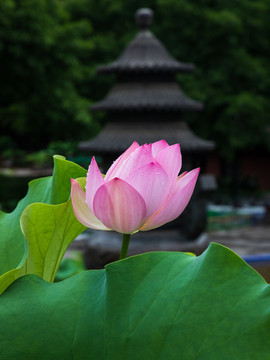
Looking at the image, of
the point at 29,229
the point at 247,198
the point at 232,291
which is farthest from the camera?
the point at 247,198

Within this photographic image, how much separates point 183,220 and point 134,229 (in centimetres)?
648

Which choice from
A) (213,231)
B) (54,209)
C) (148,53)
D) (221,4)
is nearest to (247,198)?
(213,231)

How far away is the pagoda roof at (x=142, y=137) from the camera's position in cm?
723

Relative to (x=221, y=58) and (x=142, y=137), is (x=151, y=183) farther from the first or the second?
(x=221, y=58)

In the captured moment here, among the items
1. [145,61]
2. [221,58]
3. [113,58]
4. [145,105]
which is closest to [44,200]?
[145,105]

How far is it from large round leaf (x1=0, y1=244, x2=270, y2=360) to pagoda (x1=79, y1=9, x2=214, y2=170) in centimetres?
649

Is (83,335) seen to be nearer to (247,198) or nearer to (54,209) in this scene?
(54,209)

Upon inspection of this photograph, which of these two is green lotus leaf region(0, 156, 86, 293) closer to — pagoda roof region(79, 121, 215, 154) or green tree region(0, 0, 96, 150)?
pagoda roof region(79, 121, 215, 154)

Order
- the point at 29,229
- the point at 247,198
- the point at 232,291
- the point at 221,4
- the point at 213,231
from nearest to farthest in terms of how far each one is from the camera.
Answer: the point at 232,291 → the point at 29,229 → the point at 213,231 → the point at 221,4 → the point at 247,198

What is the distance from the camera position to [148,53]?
7.53m

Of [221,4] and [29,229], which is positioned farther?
[221,4]

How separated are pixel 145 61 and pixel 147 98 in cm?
45

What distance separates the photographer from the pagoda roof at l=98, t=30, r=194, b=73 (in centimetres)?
730

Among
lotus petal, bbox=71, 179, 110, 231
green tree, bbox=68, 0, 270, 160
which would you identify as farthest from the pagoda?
green tree, bbox=68, 0, 270, 160
